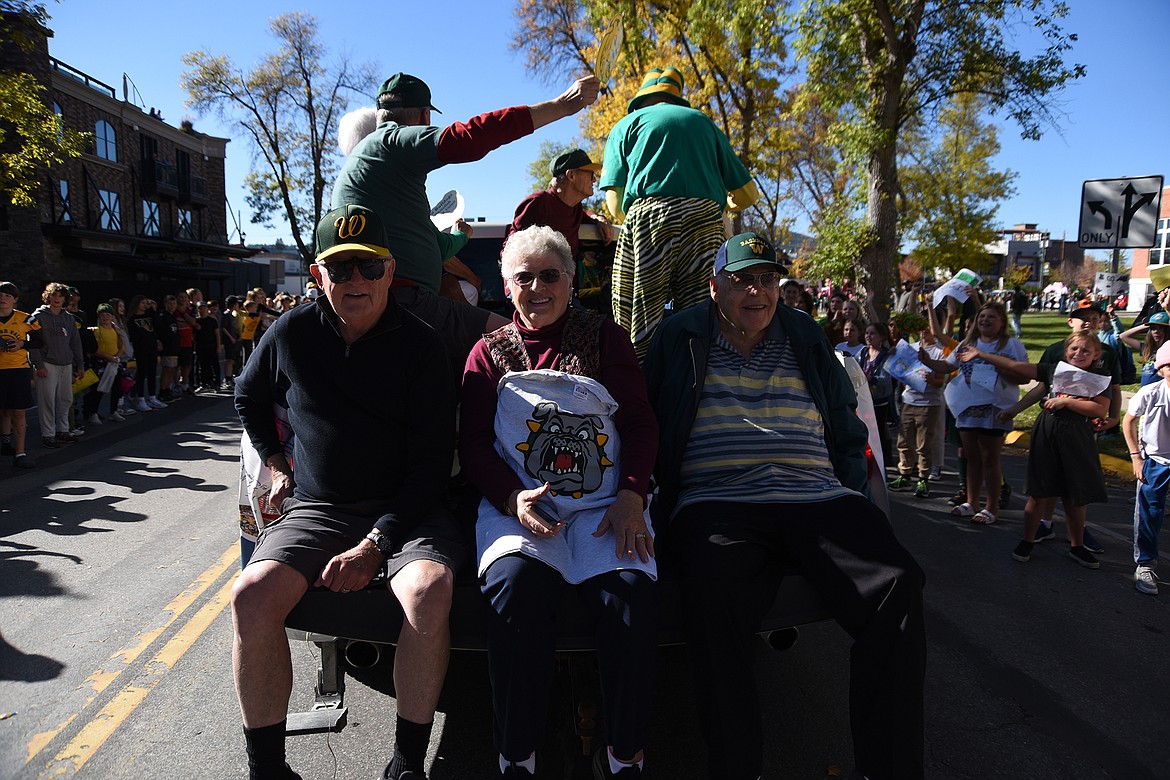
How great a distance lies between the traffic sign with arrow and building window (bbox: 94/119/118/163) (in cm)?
3702

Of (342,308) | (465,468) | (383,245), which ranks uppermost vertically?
(383,245)

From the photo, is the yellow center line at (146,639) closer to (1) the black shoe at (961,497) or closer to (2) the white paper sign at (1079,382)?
(2) the white paper sign at (1079,382)

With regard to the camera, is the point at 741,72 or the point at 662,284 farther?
the point at 741,72

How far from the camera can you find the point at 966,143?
33094 mm

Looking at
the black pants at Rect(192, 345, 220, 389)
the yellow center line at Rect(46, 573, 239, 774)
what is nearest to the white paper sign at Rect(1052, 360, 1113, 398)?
the yellow center line at Rect(46, 573, 239, 774)

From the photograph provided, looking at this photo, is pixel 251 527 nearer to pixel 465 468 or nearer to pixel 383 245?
pixel 465 468

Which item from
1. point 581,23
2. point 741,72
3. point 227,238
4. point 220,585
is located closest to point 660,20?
point 741,72

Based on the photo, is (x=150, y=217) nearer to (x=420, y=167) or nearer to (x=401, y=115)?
(x=401, y=115)

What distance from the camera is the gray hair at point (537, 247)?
3148 mm

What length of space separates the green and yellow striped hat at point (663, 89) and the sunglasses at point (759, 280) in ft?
5.70

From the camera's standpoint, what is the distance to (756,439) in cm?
324

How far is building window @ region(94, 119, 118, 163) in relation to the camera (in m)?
33.4

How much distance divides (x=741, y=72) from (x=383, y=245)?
20.9 metres

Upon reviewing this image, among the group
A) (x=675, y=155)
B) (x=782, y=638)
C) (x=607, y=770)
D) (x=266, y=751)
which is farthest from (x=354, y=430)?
(x=675, y=155)
